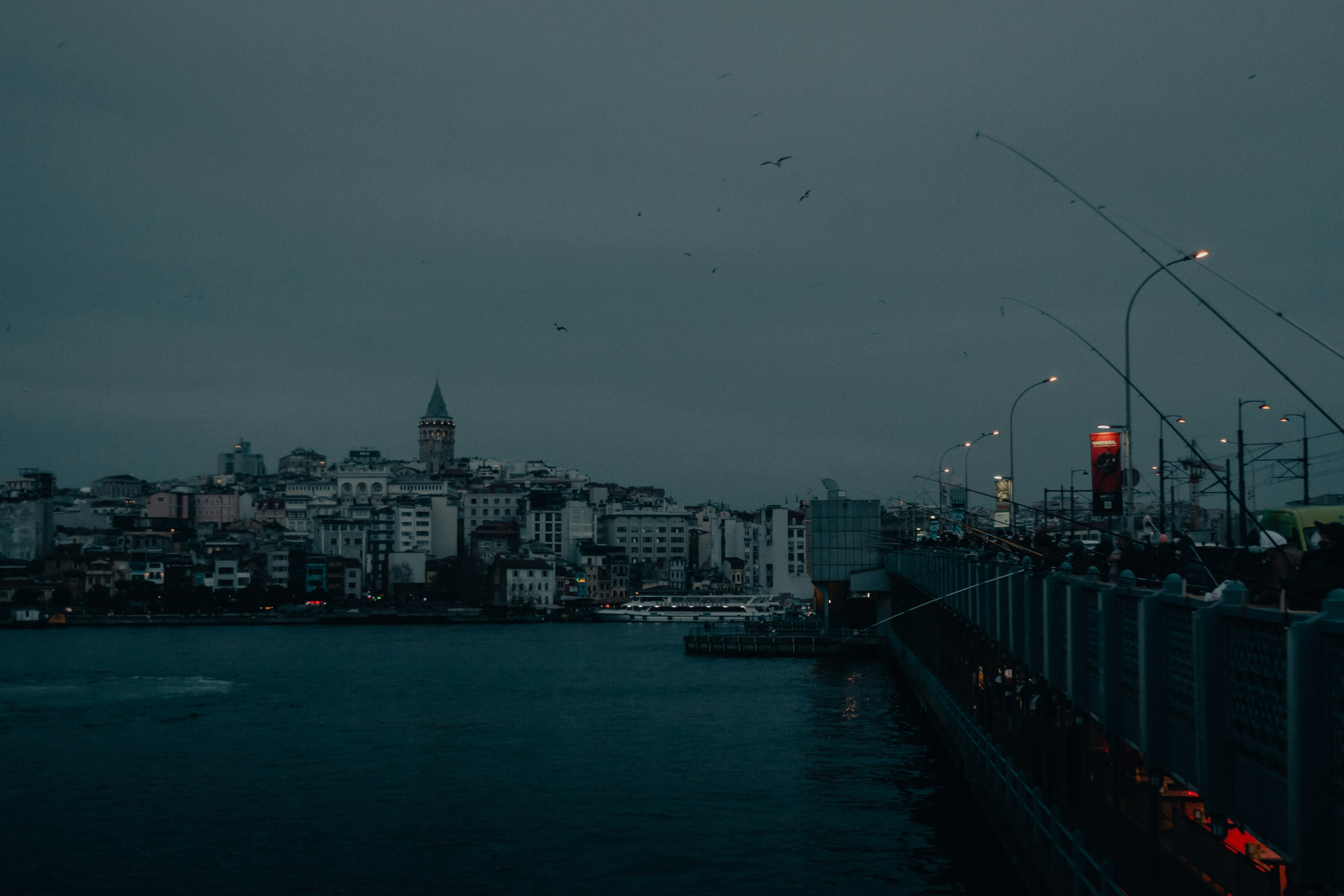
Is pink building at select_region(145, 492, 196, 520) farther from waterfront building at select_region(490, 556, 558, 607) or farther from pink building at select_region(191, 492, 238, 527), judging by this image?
waterfront building at select_region(490, 556, 558, 607)

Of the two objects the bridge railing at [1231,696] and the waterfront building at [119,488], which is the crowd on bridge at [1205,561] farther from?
the waterfront building at [119,488]

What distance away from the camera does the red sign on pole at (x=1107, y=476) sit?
69.0 ft

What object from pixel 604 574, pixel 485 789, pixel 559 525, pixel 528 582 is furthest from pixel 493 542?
pixel 485 789

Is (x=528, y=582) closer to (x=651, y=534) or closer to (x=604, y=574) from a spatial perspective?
(x=604, y=574)

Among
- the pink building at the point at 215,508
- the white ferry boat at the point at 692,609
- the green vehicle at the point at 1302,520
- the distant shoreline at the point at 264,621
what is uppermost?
the pink building at the point at 215,508

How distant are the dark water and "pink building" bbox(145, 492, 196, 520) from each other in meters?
114

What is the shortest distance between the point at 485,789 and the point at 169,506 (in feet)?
475

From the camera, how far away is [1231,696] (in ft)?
20.1

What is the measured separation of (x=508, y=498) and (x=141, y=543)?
1635 inches

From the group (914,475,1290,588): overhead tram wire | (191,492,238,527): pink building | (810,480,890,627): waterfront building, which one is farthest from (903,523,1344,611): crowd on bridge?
(191,492,238,527): pink building

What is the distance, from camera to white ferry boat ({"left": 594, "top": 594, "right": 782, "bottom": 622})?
97.8 metres

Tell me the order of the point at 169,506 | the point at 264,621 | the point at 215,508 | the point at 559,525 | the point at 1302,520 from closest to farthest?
the point at 1302,520 < the point at 264,621 < the point at 559,525 < the point at 169,506 < the point at 215,508

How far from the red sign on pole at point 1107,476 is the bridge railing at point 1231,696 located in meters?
12.1

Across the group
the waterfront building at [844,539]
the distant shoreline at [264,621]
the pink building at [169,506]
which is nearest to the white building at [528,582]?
the distant shoreline at [264,621]
